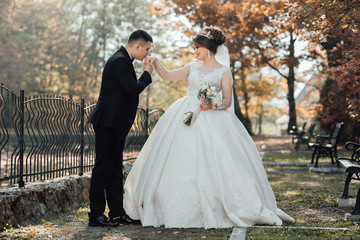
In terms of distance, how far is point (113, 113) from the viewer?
548cm

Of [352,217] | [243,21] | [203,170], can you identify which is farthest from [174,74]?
[243,21]

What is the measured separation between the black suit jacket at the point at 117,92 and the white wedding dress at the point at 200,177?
0.69 metres

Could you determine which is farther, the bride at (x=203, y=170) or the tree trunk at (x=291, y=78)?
the tree trunk at (x=291, y=78)

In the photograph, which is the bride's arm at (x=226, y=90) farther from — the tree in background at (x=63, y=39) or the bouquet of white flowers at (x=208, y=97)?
the tree in background at (x=63, y=39)

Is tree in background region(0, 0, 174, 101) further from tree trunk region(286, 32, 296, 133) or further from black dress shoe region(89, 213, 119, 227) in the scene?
black dress shoe region(89, 213, 119, 227)

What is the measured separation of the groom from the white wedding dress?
0.43 m

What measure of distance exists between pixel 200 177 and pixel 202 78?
145 cm

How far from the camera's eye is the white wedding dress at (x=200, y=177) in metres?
5.42

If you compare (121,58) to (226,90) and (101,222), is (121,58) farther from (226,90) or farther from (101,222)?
(101,222)

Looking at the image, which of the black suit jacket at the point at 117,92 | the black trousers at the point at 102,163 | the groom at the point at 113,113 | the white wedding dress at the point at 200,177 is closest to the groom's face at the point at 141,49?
the groom at the point at 113,113

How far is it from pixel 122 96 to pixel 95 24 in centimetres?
3636

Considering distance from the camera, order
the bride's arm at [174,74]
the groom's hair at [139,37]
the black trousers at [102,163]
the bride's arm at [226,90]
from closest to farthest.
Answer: the black trousers at [102,163], the groom's hair at [139,37], the bride's arm at [226,90], the bride's arm at [174,74]

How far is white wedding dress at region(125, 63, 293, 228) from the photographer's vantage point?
542 cm

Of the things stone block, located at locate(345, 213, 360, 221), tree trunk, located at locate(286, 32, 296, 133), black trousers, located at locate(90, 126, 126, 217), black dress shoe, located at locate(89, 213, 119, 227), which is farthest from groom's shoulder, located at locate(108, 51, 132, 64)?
tree trunk, located at locate(286, 32, 296, 133)
